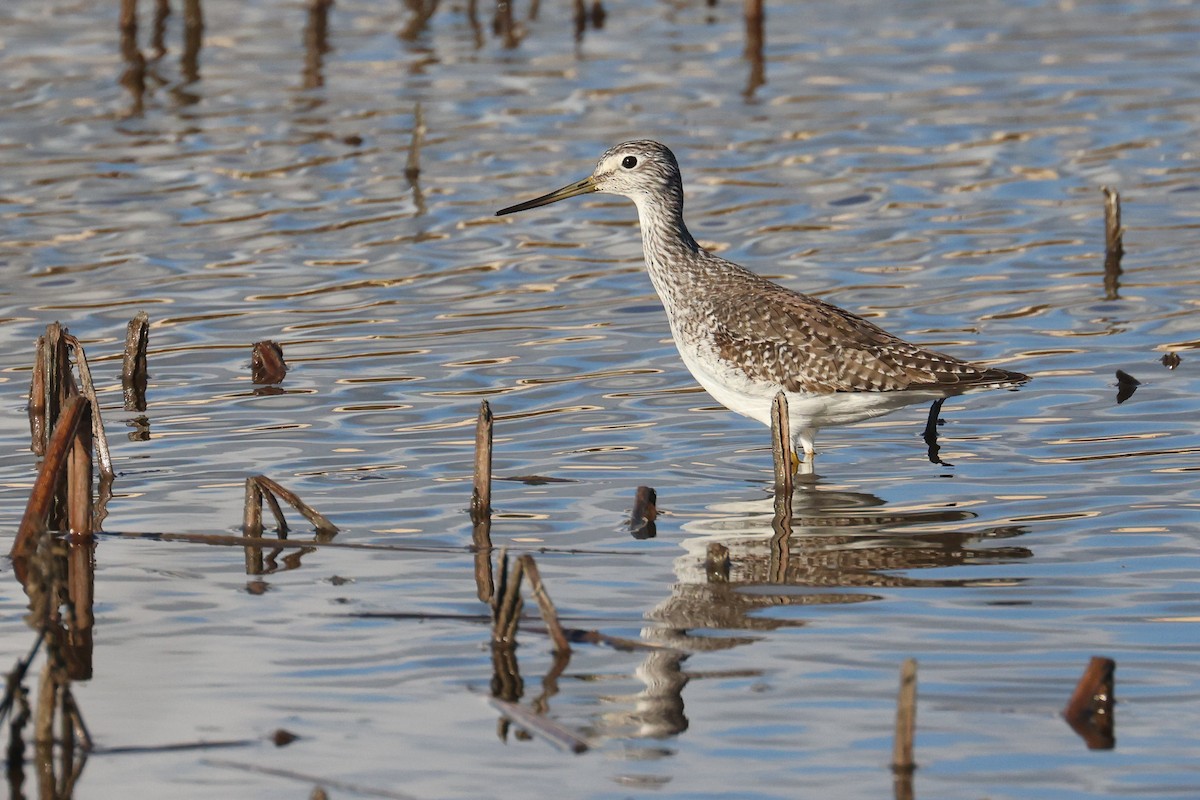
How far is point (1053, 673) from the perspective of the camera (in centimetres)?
749

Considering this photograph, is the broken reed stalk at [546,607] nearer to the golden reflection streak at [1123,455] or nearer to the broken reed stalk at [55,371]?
the broken reed stalk at [55,371]

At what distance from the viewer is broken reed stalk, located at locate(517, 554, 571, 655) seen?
7102mm

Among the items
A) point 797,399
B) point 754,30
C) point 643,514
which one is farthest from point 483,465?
point 754,30

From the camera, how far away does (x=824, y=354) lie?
10594 mm

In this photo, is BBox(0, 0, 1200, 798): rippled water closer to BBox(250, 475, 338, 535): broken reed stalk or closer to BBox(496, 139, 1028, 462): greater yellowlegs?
BBox(250, 475, 338, 535): broken reed stalk

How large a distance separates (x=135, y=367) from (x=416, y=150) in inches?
242

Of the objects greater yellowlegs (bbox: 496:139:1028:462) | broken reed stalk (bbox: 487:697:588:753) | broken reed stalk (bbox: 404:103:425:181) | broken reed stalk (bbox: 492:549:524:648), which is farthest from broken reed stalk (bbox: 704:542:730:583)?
broken reed stalk (bbox: 404:103:425:181)

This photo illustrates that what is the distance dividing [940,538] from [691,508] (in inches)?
55.0

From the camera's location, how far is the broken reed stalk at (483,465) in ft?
30.0

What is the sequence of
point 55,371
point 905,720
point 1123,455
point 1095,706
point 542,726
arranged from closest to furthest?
point 905,720
point 542,726
point 1095,706
point 55,371
point 1123,455

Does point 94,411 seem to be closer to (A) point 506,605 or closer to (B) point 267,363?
(B) point 267,363

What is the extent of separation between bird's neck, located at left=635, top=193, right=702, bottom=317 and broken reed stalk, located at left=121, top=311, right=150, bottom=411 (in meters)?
3.20

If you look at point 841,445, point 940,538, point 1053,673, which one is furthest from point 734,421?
point 1053,673

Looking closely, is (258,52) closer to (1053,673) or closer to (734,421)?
(734,421)
